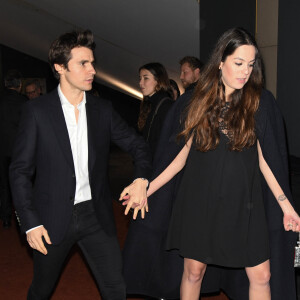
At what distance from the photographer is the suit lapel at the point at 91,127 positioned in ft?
6.93

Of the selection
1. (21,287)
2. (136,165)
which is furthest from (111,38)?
(136,165)

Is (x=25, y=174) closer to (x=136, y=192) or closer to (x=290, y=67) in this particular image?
(x=136, y=192)

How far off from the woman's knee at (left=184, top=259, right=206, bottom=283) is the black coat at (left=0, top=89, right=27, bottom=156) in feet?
9.57

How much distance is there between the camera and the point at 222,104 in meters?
2.27

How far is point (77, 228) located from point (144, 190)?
0.37 m

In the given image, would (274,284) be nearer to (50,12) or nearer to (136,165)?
(136,165)

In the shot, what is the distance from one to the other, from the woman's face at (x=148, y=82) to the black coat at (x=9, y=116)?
4.61 feet

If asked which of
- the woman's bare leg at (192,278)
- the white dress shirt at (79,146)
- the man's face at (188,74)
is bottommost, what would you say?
the woman's bare leg at (192,278)

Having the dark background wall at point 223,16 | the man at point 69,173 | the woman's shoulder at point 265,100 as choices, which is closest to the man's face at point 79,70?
the man at point 69,173

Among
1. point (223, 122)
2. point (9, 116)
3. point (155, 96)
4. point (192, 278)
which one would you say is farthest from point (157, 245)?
point (9, 116)

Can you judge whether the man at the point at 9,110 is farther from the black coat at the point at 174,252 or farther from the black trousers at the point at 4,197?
the black coat at the point at 174,252

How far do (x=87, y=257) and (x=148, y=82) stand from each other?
224 cm

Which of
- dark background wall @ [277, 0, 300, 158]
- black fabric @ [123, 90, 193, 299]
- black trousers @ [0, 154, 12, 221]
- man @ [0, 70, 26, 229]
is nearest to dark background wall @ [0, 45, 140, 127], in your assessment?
dark background wall @ [277, 0, 300, 158]

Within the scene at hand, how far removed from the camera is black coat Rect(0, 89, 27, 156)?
15.4 feet
